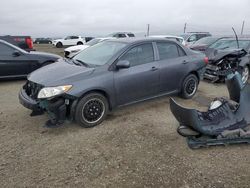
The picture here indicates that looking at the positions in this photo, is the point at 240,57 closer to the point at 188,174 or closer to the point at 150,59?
the point at 150,59

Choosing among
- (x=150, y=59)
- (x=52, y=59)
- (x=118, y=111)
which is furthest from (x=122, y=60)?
(x=52, y=59)

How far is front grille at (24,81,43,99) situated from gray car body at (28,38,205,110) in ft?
0.26

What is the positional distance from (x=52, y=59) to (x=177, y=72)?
468cm

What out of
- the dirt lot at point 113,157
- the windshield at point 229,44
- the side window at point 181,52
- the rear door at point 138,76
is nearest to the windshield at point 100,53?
the rear door at point 138,76

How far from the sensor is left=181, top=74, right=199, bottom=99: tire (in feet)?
19.7

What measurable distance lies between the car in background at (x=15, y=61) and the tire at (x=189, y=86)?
4838mm

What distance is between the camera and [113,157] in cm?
354

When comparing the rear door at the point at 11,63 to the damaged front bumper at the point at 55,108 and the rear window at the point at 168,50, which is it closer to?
the damaged front bumper at the point at 55,108

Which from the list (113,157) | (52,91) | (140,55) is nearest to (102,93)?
(52,91)

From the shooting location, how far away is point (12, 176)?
3.11 metres

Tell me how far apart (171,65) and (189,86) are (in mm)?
940

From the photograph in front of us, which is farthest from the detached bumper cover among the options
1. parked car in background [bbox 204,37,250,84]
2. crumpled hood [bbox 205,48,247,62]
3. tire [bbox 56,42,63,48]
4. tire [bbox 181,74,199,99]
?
tire [bbox 56,42,63,48]

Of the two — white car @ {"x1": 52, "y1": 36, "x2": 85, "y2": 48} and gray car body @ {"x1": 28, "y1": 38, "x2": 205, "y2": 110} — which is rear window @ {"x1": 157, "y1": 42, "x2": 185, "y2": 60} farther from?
white car @ {"x1": 52, "y1": 36, "x2": 85, "y2": 48}

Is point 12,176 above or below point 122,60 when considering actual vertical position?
below
